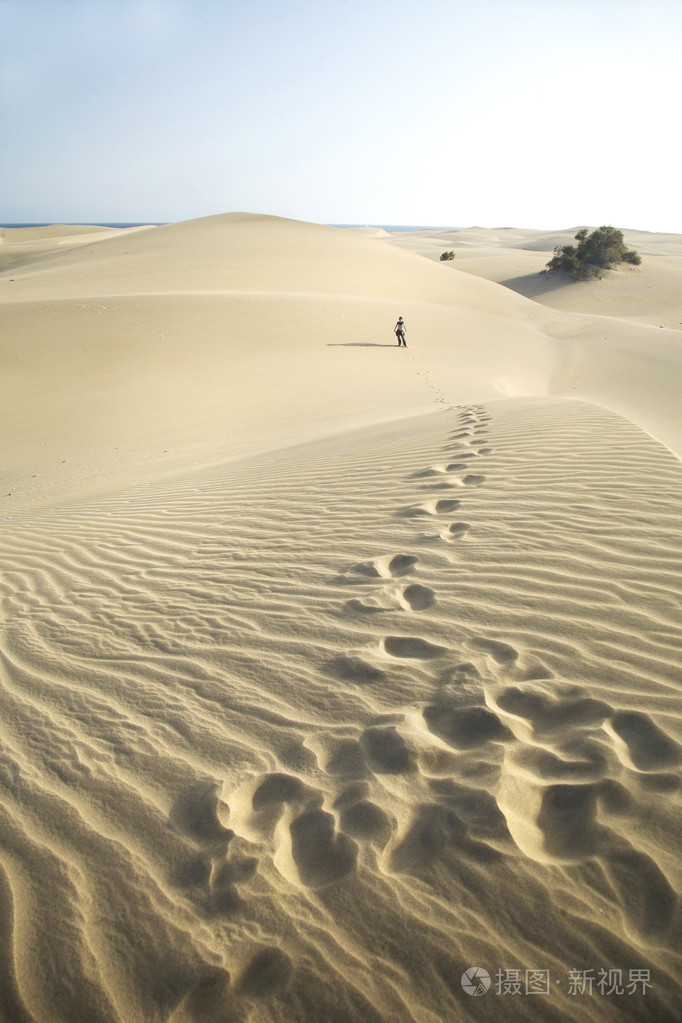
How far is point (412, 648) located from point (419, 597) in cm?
48

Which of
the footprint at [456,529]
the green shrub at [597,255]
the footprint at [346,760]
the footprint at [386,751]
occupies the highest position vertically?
the green shrub at [597,255]

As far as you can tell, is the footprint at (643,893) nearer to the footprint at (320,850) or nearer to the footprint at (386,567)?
the footprint at (320,850)

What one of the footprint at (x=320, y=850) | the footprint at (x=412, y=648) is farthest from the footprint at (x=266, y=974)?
the footprint at (x=412, y=648)

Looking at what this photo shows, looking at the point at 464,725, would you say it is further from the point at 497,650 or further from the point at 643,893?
the point at 643,893

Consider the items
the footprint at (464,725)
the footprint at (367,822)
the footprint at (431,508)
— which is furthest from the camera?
the footprint at (431,508)

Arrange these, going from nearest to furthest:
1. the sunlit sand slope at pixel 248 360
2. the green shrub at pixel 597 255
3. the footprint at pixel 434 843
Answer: the footprint at pixel 434 843, the sunlit sand slope at pixel 248 360, the green shrub at pixel 597 255

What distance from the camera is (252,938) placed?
1.73 metres

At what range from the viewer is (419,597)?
333cm

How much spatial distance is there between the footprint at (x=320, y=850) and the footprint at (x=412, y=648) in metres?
0.95

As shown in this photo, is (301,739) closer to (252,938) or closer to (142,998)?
(252,938)

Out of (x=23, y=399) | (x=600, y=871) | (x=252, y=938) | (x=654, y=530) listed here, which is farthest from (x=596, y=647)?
(x=23, y=399)

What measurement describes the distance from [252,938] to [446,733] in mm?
1009

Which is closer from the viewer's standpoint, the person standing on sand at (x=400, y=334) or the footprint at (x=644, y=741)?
the footprint at (x=644, y=741)

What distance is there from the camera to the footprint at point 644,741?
7.04ft
